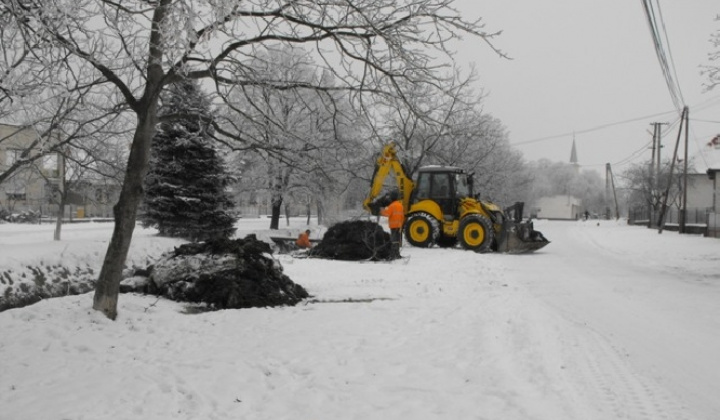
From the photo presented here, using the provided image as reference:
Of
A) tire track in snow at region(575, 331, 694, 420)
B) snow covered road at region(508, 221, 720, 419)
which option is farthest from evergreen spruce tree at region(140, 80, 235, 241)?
tire track in snow at region(575, 331, 694, 420)

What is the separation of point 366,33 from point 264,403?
397 cm

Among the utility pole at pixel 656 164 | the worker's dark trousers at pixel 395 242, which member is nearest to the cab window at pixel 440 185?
the worker's dark trousers at pixel 395 242

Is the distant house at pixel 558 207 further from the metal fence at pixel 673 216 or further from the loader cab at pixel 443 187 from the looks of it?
the loader cab at pixel 443 187

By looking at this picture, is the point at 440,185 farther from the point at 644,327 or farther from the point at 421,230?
the point at 644,327

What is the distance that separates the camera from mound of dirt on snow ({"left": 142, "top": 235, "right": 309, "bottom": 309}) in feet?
26.9

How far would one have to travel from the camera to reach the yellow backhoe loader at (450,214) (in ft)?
58.7

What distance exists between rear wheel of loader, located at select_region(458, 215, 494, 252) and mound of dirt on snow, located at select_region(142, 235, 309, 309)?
9.80 meters

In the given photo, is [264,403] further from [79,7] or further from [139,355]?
[79,7]

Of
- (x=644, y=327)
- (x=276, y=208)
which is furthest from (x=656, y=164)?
(x=644, y=327)

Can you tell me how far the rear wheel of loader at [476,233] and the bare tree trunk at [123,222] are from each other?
41.5 feet

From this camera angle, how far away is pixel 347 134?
31.3ft

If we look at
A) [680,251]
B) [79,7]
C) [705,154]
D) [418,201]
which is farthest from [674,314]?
[705,154]

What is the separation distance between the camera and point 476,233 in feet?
58.4

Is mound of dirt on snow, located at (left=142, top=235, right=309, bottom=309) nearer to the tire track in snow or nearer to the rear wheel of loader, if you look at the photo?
the tire track in snow
